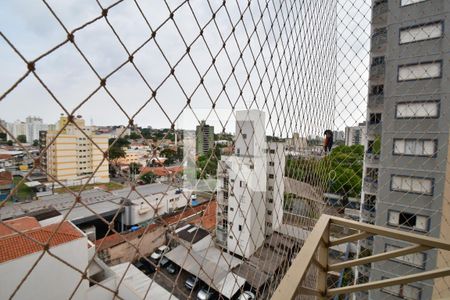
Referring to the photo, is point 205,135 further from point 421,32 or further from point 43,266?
point 421,32

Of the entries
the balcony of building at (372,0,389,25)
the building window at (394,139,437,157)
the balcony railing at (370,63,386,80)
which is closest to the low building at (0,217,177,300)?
the building window at (394,139,437,157)

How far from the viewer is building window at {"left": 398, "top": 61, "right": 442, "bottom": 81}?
6.96 feet

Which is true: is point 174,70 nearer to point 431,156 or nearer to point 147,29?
point 147,29

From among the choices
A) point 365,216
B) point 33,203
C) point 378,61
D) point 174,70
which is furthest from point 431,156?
point 33,203

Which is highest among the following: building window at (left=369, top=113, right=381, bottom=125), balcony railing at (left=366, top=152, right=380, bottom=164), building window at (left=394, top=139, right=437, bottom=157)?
building window at (left=369, top=113, right=381, bottom=125)

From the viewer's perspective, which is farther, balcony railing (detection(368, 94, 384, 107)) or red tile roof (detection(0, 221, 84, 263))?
balcony railing (detection(368, 94, 384, 107))

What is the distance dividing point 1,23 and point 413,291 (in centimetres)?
341

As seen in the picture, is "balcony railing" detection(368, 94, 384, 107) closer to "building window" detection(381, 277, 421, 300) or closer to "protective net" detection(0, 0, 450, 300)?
"protective net" detection(0, 0, 450, 300)

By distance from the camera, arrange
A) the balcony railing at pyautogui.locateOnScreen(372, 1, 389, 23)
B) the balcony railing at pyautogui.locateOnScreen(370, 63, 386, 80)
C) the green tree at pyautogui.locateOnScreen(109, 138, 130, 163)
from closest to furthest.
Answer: the green tree at pyautogui.locateOnScreen(109, 138, 130, 163) < the balcony railing at pyautogui.locateOnScreen(372, 1, 389, 23) < the balcony railing at pyautogui.locateOnScreen(370, 63, 386, 80)

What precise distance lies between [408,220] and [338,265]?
85.6 inches

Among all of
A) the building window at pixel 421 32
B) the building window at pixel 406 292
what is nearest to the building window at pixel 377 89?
the building window at pixel 421 32

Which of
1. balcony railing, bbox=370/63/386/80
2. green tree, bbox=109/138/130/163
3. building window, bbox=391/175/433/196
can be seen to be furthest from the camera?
balcony railing, bbox=370/63/386/80

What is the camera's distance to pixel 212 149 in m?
0.80

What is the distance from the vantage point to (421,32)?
2215 mm
